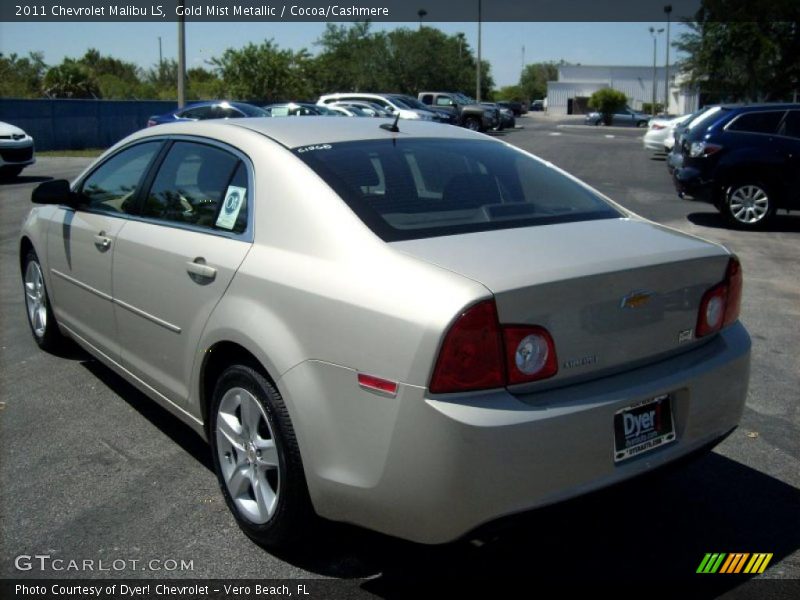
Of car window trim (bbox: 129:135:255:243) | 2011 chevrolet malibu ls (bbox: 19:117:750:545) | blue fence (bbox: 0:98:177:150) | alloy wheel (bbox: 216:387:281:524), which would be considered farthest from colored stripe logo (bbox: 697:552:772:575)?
blue fence (bbox: 0:98:177:150)

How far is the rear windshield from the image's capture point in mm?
3199

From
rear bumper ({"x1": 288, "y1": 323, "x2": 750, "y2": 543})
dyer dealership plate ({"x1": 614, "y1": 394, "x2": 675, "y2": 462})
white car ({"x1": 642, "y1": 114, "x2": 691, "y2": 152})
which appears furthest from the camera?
white car ({"x1": 642, "y1": 114, "x2": 691, "y2": 152})

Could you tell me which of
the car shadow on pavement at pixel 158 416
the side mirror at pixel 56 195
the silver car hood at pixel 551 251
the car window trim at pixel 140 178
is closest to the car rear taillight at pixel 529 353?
the silver car hood at pixel 551 251

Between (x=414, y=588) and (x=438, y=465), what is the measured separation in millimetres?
753

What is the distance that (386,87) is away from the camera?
186 feet

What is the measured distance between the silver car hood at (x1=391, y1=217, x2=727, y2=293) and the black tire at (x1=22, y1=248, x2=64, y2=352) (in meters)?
3.41

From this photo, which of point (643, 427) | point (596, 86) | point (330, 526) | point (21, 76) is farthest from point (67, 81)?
point (596, 86)

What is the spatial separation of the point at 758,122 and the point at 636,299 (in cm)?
986

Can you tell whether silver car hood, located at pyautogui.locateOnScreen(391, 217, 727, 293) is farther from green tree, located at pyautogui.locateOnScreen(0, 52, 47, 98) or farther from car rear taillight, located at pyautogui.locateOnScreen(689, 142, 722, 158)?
green tree, located at pyautogui.locateOnScreen(0, 52, 47, 98)

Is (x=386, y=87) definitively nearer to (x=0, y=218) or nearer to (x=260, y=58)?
(x=260, y=58)

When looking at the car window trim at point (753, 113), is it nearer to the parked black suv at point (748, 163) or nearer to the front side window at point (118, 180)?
the parked black suv at point (748, 163)

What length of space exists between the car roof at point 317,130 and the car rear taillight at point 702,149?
826 cm

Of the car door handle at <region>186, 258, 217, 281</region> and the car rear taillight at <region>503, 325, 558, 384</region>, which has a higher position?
the car door handle at <region>186, 258, 217, 281</region>

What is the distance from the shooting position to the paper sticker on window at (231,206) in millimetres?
3512
